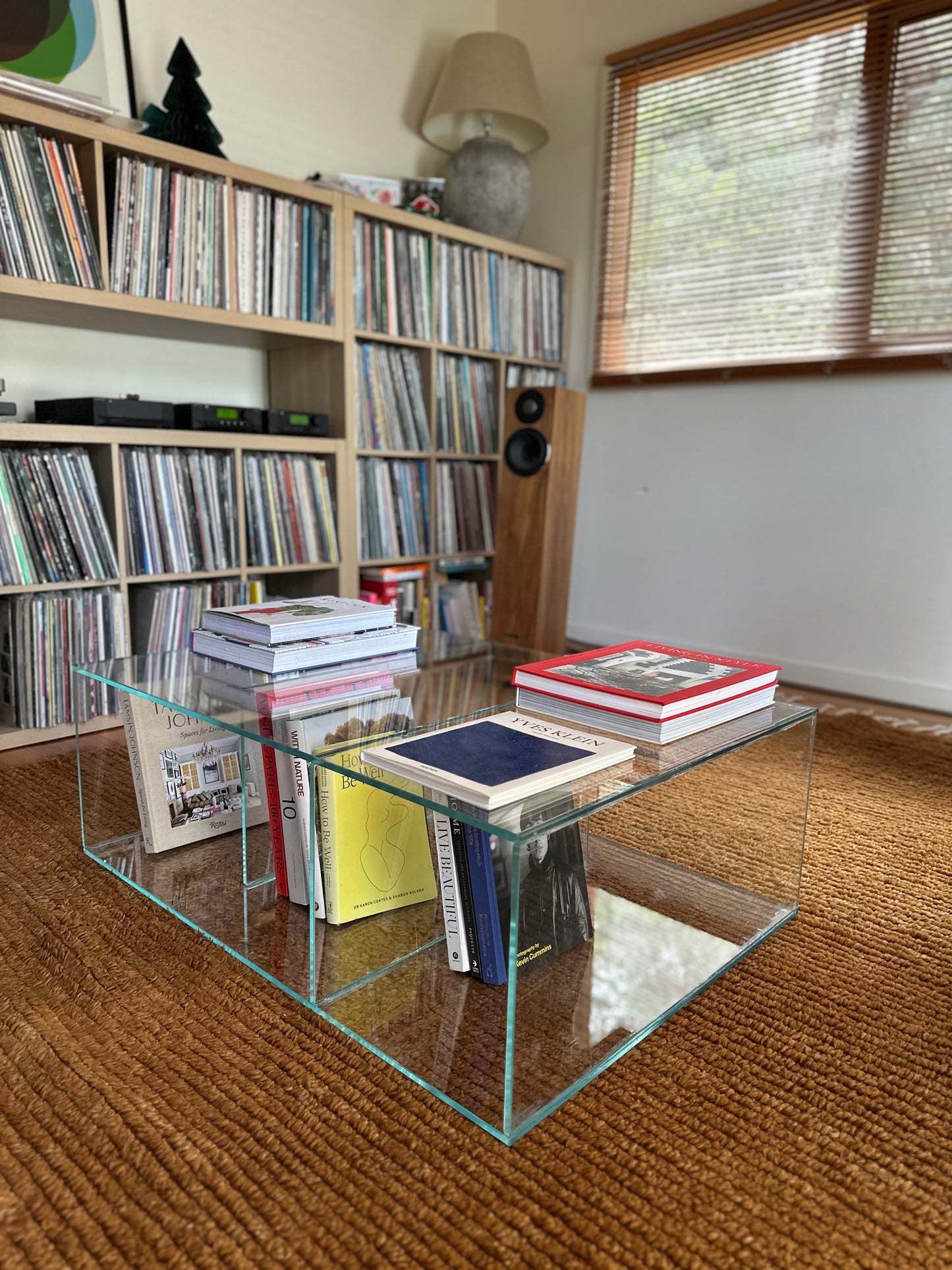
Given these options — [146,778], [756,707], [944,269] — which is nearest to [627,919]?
[756,707]

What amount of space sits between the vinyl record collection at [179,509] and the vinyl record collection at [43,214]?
42cm

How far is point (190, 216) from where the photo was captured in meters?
2.18

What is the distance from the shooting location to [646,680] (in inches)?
45.4

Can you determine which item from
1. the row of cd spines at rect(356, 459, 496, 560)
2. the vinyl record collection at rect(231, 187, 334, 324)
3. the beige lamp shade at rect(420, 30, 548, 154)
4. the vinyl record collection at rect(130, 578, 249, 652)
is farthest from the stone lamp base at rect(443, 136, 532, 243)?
the vinyl record collection at rect(130, 578, 249, 652)

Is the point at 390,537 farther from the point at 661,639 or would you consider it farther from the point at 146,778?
the point at 146,778

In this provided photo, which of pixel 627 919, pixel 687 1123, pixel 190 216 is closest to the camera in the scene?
pixel 687 1123

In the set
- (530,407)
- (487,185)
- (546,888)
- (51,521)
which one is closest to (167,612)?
(51,521)

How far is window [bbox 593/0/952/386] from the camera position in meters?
2.45

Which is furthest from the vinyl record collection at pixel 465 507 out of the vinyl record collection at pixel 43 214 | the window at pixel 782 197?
the vinyl record collection at pixel 43 214

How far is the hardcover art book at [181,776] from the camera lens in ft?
4.36

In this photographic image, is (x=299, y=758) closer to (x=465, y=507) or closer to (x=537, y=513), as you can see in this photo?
(x=537, y=513)

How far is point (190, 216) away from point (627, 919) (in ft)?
6.34

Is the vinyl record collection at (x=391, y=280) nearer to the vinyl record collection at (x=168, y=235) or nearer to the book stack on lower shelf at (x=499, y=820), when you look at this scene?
the vinyl record collection at (x=168, y=235)

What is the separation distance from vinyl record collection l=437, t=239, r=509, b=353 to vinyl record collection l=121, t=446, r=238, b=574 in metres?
0.96
